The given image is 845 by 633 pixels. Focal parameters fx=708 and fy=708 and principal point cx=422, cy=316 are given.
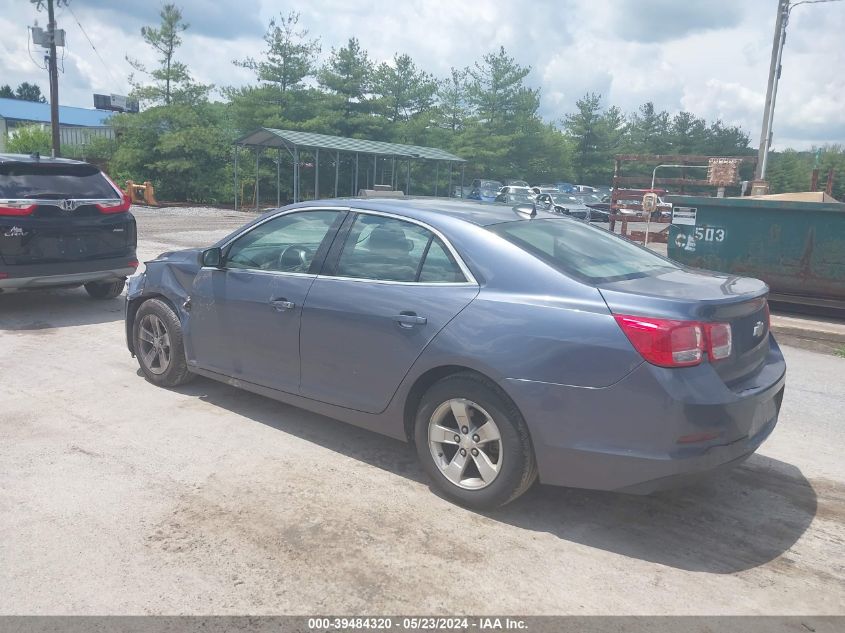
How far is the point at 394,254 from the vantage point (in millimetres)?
4121

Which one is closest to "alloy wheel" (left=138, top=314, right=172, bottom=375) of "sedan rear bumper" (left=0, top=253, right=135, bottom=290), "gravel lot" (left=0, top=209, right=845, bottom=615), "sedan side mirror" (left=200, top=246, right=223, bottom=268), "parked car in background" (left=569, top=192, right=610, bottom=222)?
"gravel lot" (left=0, top=209, right=845, bottom=615)

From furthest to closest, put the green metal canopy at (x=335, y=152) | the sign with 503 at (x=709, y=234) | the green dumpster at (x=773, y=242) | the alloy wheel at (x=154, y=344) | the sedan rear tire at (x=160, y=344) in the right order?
the green metal canopy at (x=335, y=152)
the sign with 503 at (x=709, y=234)
the green dumpster at (x=773, y=242)
the alloy wheel at (x=154, y=344)
the sedan rear tire at (x=160, y=344)

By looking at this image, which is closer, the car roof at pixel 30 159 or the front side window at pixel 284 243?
the front side window at pixel 284 243

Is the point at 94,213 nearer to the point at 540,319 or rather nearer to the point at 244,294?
the point at 244,294

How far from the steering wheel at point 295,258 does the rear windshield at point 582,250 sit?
128cm

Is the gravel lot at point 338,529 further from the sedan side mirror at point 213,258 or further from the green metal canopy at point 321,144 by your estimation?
the green metal canopy at point 321,144

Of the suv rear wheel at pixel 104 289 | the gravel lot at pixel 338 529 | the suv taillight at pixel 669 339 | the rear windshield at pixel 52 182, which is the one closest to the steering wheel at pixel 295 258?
the gravel lot at pixel 338 529

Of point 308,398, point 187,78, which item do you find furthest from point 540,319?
point 187,78

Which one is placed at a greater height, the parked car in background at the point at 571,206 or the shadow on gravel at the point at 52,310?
the parked car in background at the point at 571,206

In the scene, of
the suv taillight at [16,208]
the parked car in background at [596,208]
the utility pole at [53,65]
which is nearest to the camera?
the suv taillight at [16,208]

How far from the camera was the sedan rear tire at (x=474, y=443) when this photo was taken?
3459 mm

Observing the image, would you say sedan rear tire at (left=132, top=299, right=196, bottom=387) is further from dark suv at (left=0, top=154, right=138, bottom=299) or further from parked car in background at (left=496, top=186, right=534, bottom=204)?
parked car in background at (left=496, top=186, right=534, bottom=204)

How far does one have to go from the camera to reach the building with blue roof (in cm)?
5672

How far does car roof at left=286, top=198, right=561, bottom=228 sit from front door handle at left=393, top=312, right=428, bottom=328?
0.56 meters
